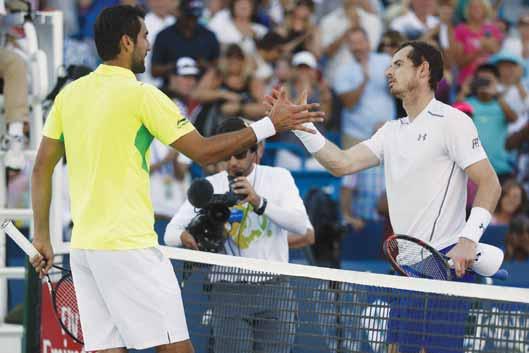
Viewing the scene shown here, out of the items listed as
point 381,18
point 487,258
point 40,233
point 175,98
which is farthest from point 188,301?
point 381,18

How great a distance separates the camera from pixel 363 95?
1426 cm

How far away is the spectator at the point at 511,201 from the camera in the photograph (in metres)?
13.4

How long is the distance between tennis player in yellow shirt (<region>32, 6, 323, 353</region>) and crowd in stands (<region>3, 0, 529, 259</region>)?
713 centimetres

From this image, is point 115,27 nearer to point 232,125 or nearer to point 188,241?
point 232,125

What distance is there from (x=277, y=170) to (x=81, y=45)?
267 inches

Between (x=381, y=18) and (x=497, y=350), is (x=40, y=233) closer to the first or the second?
(x=497, y=350)

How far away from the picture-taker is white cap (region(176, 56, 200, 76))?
14000 millimetres

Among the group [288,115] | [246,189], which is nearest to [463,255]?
[288,115]

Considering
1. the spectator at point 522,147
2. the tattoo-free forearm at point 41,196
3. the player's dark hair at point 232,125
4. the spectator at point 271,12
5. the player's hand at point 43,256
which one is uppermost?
the spectator at point 271,12

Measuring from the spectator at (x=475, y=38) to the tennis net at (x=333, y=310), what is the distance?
7.95 metres

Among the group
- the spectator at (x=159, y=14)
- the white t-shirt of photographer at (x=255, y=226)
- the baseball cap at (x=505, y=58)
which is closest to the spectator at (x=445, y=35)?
the baseball cap at (x=505, y=58)

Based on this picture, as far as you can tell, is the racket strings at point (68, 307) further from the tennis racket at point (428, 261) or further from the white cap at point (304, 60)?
the white cap at point (304, 60)

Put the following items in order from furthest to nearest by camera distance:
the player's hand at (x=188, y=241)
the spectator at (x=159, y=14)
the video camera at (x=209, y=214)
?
the spectator at (x=159, y=14), the player's hand at (x=188, y=241), the video camera at (x=209, y=214)

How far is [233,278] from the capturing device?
7.25 m
